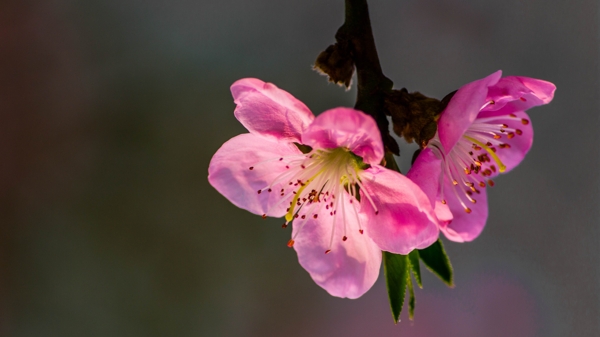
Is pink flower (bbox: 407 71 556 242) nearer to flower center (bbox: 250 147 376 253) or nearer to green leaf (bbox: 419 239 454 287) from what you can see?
green leaf (bbox: 419 239 454 287)

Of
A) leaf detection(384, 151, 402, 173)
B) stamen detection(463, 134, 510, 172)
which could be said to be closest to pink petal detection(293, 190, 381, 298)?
leaf detection(384, 151, 402, 173)

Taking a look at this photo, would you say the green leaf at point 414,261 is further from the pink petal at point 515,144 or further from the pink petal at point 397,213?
the pink petal at point 515,144

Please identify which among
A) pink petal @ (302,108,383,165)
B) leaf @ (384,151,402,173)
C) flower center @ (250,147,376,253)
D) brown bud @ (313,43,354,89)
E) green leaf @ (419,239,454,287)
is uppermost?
brown bud @ (313,43,354,89)

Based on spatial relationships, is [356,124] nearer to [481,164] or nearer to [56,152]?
[481,164]

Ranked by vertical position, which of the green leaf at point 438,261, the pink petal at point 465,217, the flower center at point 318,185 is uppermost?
the flower center at point 318,185

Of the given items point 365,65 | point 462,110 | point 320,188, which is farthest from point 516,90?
point 320,188

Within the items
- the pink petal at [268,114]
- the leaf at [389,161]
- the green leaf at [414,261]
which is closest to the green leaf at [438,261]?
the green leaf at [414,261]

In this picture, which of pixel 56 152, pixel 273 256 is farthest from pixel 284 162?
pixel 56 152
